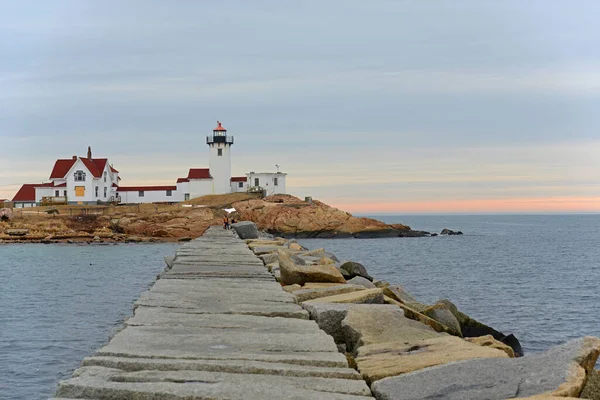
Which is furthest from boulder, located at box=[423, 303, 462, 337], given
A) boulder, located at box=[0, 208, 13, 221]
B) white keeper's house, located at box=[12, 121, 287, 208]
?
white keeper's house, located at box=[12, 121, 287, 208]

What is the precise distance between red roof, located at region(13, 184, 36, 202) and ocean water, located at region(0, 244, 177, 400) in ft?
111

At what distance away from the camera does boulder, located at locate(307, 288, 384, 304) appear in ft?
28.4

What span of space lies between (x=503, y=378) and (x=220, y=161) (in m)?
68.9

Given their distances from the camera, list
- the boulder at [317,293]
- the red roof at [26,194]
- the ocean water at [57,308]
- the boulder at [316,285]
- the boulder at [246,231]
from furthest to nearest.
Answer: the red roof at [26,194]
the boulder at [246,231]
the ocean water at [57,308]
the boulder at [316,285]
the boulder at [317,293]

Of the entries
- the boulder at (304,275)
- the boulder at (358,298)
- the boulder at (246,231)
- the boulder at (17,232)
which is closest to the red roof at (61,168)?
the boulder at (17,232)

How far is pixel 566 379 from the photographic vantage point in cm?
459

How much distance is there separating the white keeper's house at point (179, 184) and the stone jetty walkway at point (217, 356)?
6407 centimetres

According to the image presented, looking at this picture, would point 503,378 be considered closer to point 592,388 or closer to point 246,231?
point 592,388

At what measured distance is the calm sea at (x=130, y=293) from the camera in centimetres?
1330

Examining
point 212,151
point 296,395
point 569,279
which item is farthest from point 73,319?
point 212,151

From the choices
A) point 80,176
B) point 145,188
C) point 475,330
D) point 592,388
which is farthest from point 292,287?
point 145,188

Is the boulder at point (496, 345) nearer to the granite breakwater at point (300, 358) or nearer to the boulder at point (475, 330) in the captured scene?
the granite breakwater at point (300, 358)

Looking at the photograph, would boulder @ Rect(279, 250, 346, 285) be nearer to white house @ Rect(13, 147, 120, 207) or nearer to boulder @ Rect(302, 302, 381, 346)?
boulder @ Rect(302, 302, 381, 346)

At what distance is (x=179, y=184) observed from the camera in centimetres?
7350
